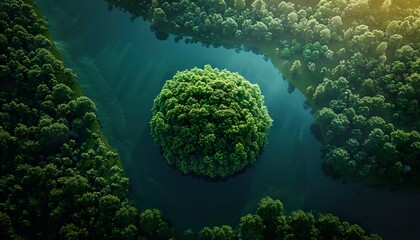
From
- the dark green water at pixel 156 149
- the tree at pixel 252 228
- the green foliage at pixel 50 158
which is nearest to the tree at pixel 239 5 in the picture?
the dark green water at pixel 156 149

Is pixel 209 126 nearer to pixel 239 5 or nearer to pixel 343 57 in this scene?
pixel 239 5

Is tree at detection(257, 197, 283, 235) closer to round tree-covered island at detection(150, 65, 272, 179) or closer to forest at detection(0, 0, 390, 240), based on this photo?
forest at detection(0, 0, 390, 240)

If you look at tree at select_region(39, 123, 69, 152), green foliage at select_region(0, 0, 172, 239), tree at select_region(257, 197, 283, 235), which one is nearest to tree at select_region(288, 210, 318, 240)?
tree at select_region(257, 197, 283, 235)

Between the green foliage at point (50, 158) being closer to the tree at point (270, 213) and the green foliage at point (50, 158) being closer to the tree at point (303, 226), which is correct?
the tree at point (270, 213)

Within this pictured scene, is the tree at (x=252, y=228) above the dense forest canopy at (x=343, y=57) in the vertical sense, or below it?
below

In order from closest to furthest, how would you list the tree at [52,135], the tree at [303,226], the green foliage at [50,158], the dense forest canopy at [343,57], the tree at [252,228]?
the tree at [303,226] → the tree at [252,228] → the green foliage at [50,158] → the tree at [52,135] → the dense forest canopy at [343,57]

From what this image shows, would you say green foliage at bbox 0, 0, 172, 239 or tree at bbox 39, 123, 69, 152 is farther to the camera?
tree at bbox 39, 123, 69, 152

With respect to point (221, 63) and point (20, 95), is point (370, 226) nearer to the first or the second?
point (221, 63)
